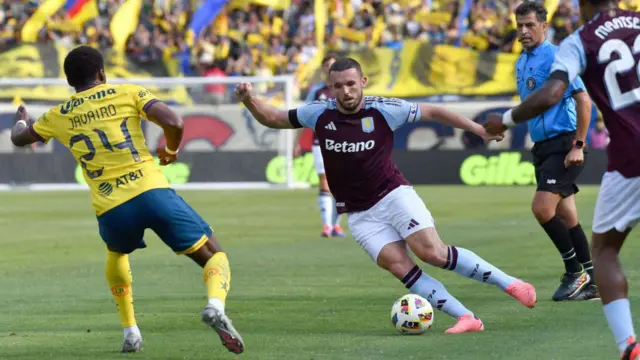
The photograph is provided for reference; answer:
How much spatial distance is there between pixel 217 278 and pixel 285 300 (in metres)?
3.00

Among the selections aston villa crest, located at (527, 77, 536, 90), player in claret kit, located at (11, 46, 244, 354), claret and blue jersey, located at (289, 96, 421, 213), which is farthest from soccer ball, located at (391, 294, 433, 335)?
aston villa crest, located at (527, 77, 536, 90)

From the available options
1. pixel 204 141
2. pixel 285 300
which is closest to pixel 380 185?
pixel 285 300

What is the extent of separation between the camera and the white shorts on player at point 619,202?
251 inches

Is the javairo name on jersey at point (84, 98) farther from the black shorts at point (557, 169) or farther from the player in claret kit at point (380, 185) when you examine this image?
the black shorts at point (557, 169)

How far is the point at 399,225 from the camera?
8.52 metres

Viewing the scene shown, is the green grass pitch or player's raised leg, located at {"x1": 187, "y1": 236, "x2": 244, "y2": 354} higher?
player's raised leg, located at {"x1": 187, "y1": 236, "x2": 244, "y2": 354}

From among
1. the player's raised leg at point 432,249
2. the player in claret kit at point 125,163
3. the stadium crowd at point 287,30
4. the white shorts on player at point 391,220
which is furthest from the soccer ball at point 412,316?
the stadium crowd at point 287,30

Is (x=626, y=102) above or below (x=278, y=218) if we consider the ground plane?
above

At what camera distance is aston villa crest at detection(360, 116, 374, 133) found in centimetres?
855

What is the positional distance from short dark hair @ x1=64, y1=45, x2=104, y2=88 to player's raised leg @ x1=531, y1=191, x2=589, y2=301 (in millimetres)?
4140

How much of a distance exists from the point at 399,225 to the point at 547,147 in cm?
217

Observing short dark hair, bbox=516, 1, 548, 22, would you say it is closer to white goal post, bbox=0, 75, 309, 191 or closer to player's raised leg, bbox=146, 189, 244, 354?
player's raised leg, bbox=146, 189, 244, 354

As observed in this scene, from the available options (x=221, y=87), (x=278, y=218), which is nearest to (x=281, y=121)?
(x=278, y=218)

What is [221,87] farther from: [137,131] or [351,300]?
[137,131]
